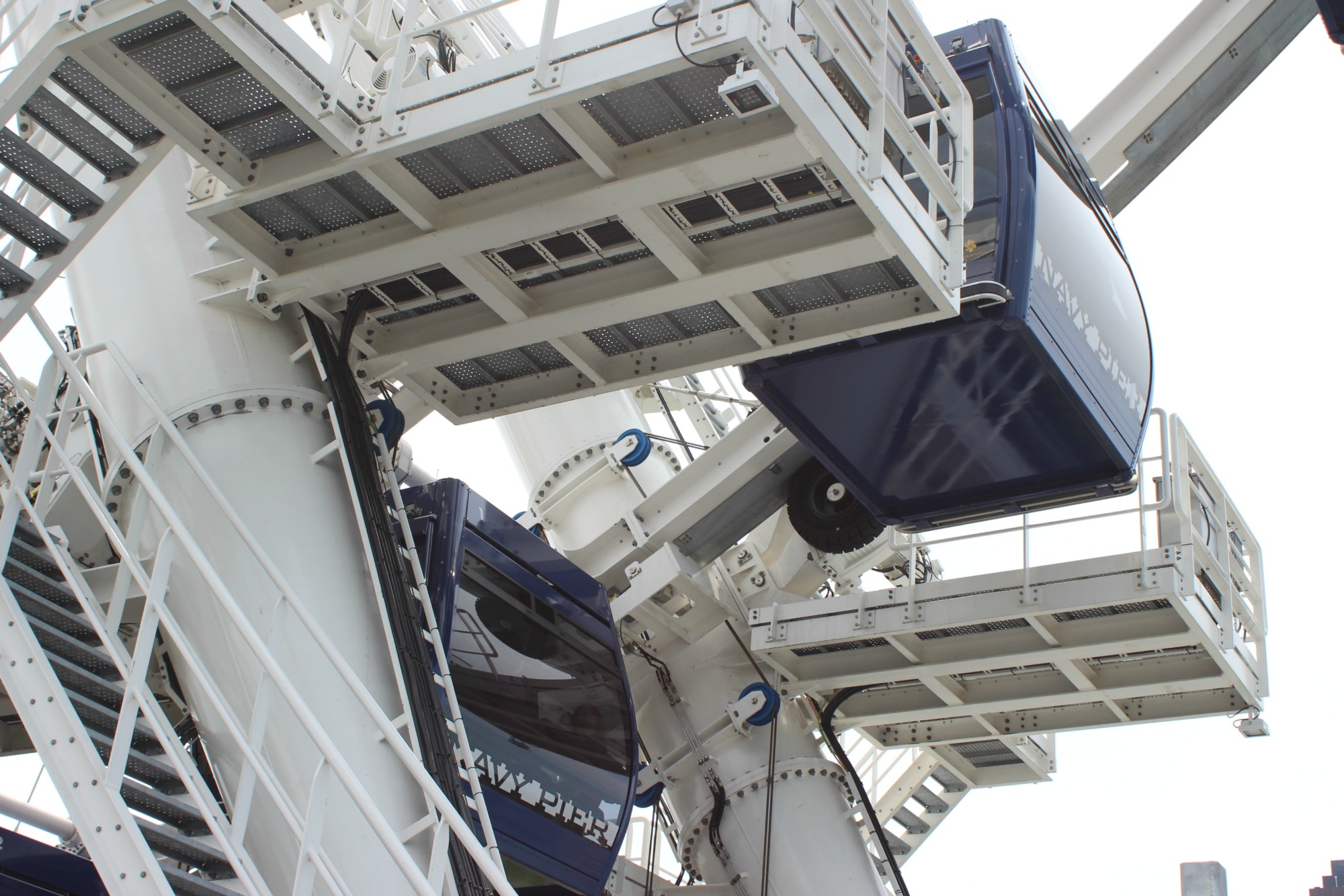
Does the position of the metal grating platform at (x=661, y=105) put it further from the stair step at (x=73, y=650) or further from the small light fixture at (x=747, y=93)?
the stair step at (x=73, y=650)

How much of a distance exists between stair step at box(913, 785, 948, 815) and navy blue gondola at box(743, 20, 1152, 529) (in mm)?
5477

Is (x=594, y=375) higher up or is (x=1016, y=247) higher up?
(x=1016, y=247)

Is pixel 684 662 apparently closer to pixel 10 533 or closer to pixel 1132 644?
pixel 1132 644

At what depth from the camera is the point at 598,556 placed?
43.4 feet

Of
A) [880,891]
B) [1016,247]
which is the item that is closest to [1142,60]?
[1016,247]

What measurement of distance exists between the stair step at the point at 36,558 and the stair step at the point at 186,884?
205cm

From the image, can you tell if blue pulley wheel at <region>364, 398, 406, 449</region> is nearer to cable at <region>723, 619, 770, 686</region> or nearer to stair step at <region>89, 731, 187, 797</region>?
stair step at <region>89, 731, 187, 797</region>

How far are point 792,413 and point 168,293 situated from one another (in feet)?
15.4

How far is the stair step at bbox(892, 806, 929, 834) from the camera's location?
16.6 metres

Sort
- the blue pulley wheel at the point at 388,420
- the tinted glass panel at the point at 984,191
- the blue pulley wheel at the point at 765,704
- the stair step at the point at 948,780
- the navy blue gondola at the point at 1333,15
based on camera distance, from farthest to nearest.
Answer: the stair step at the point at 948,780 < the blue pulley wheel at the point at 765,704 < the tinted glass panel at the point at 984,191 < the blue pulley wheel at the point at 388,420 < the navy blue gondola at the point at 1333,15

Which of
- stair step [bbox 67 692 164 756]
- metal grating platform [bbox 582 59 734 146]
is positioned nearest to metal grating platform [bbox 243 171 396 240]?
metal grating platform [bbox 582 59 734 146]

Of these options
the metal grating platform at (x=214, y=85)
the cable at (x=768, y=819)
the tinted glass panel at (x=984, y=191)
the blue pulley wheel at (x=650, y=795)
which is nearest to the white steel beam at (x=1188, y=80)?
the tinted glass panel at (x=984, y=191)

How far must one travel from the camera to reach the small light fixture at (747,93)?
652cm

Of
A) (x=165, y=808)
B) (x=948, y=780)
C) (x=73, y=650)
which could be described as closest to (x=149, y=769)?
(x=165, y=808)
